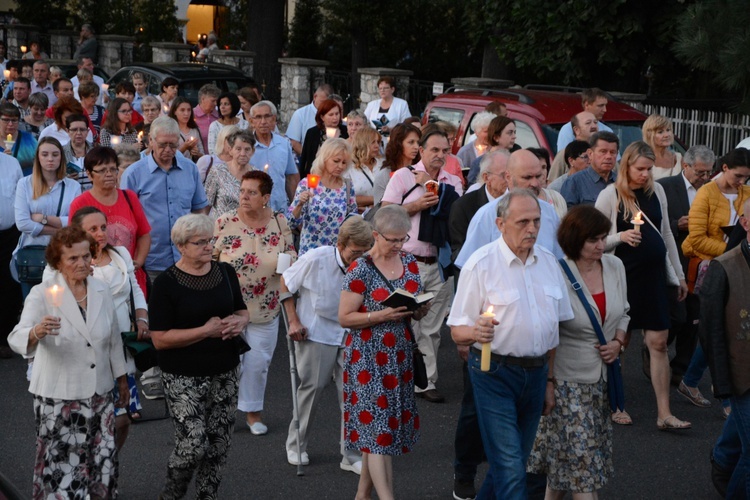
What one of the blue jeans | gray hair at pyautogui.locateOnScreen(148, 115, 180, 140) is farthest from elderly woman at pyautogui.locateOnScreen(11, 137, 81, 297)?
the blue jeans

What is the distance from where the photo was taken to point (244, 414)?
9.14m

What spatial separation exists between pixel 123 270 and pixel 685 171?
5365 millimetres

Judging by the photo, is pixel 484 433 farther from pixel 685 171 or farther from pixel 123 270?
pixel 685 171

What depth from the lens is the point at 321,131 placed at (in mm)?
13492

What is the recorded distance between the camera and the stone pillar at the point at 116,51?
34156 millimetres

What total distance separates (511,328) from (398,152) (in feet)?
13.5

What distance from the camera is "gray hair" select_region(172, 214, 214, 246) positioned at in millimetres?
6652

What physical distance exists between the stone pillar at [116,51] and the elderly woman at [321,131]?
21.7 meters

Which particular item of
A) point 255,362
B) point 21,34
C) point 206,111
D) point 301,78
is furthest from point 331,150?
point 21,34

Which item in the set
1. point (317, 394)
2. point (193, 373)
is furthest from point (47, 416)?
point (317, 394)

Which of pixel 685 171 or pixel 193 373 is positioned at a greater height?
pixel 685 171

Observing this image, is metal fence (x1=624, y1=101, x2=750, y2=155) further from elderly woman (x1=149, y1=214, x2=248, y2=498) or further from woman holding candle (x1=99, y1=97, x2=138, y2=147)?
elderly woman (x1=149, y1=214, x2=248, y2=498)

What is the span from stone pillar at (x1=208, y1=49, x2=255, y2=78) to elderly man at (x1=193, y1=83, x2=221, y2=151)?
14833 mm

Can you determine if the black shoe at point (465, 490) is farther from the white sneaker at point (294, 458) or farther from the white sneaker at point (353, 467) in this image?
the white sneaker at point (294, 458)
